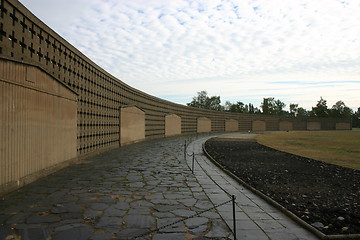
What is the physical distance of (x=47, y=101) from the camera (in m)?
6.63

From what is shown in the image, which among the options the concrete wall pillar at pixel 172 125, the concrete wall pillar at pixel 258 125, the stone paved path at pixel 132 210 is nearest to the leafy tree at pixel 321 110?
the concrete wall pillar at pixel 258 125

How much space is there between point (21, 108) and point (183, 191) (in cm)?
392

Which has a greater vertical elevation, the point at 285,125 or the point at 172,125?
the point at 172,125

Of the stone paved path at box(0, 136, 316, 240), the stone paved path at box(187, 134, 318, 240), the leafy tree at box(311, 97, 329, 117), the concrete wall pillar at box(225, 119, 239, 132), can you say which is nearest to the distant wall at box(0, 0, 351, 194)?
the stone paved path at box(0, 136, 316, 240)

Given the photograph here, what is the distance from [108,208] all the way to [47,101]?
3.83m

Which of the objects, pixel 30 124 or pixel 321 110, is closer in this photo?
pixel 30 124

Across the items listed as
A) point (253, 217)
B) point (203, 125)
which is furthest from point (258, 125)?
point (253, 217)

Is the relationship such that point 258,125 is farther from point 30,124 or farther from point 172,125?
point 30,124

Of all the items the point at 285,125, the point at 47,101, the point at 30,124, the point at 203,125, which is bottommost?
the point at 285,125

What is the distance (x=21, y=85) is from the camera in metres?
5.40

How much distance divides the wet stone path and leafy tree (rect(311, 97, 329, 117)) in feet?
269

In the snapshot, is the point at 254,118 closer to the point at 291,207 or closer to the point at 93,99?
the point at 93,99

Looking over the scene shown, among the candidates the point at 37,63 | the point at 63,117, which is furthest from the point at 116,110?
the point at 37,63

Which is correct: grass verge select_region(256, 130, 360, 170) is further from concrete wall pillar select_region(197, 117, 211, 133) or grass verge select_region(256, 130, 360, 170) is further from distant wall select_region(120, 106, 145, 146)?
concrete wall pillar select_region(197, 117, 211, 133)
